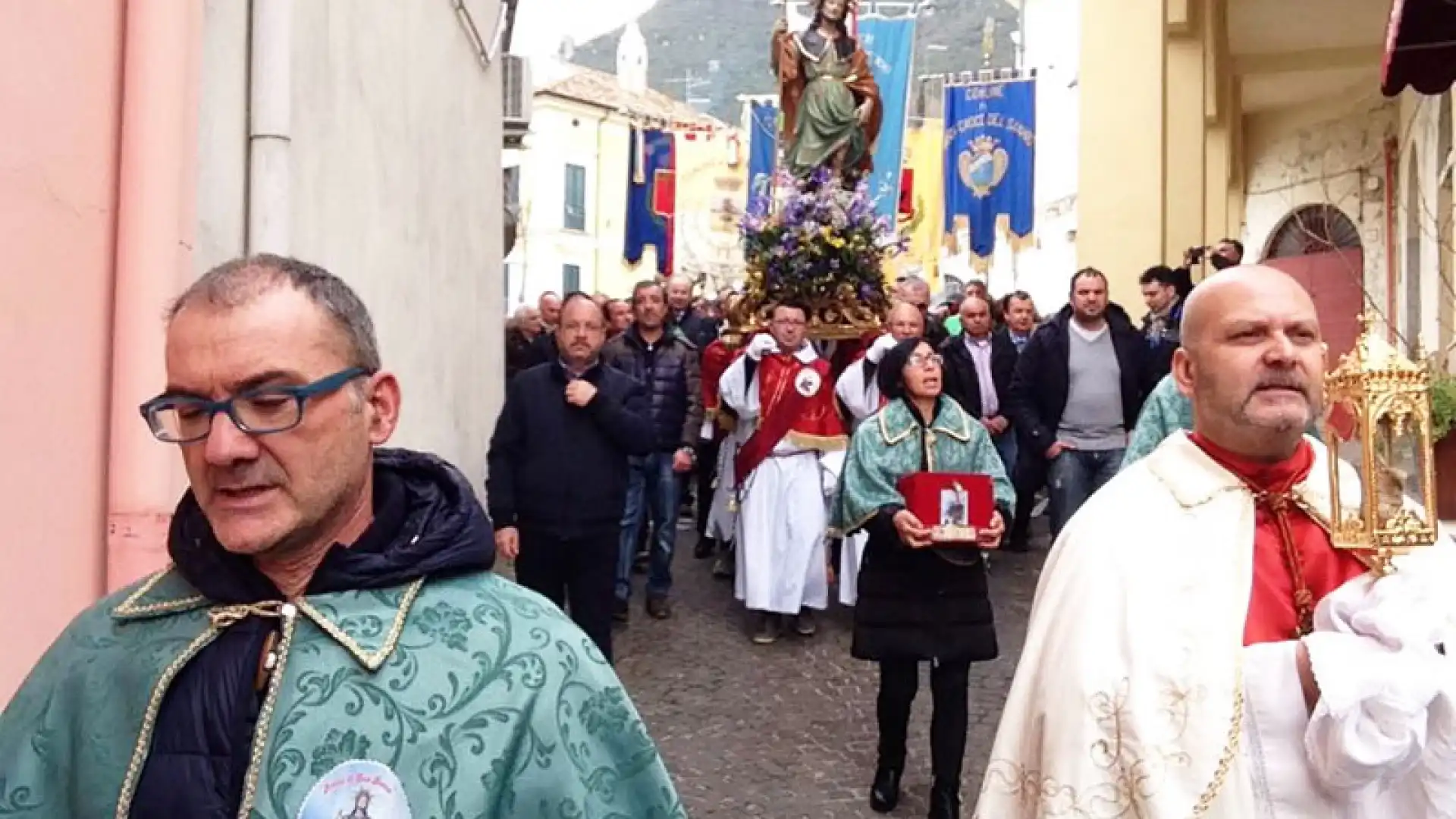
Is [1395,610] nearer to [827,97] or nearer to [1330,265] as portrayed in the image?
[827,97]

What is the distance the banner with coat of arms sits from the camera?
23203 mm

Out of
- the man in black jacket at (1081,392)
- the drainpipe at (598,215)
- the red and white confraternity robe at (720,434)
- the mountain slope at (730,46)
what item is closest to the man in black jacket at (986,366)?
the man in black jacket at (1081,392)

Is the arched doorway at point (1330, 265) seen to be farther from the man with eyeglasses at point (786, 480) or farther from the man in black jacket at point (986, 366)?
the man with eyeglasses at point (786, 480)

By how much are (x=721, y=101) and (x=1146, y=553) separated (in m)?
69.6

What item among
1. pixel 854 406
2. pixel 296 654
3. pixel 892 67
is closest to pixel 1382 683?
pixel 296 654

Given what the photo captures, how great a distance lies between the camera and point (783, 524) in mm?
8898

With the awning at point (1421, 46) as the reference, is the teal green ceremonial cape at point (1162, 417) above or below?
below

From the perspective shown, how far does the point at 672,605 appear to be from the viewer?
956 cm

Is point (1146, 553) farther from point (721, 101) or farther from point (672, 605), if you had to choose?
point (721, 101)

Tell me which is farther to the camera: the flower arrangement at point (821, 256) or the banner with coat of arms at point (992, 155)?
the banner with coat of arms at point (992, 155)

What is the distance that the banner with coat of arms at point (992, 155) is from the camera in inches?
914

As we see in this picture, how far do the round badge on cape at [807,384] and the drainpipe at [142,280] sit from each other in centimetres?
479

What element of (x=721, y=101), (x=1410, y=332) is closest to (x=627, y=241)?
(x=1410, y=332)

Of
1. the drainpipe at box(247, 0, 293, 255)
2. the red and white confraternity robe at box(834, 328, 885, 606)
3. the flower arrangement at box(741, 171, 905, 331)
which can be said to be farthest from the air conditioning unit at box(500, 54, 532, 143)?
the drainpipe at box(247, 0, 293, 255)
